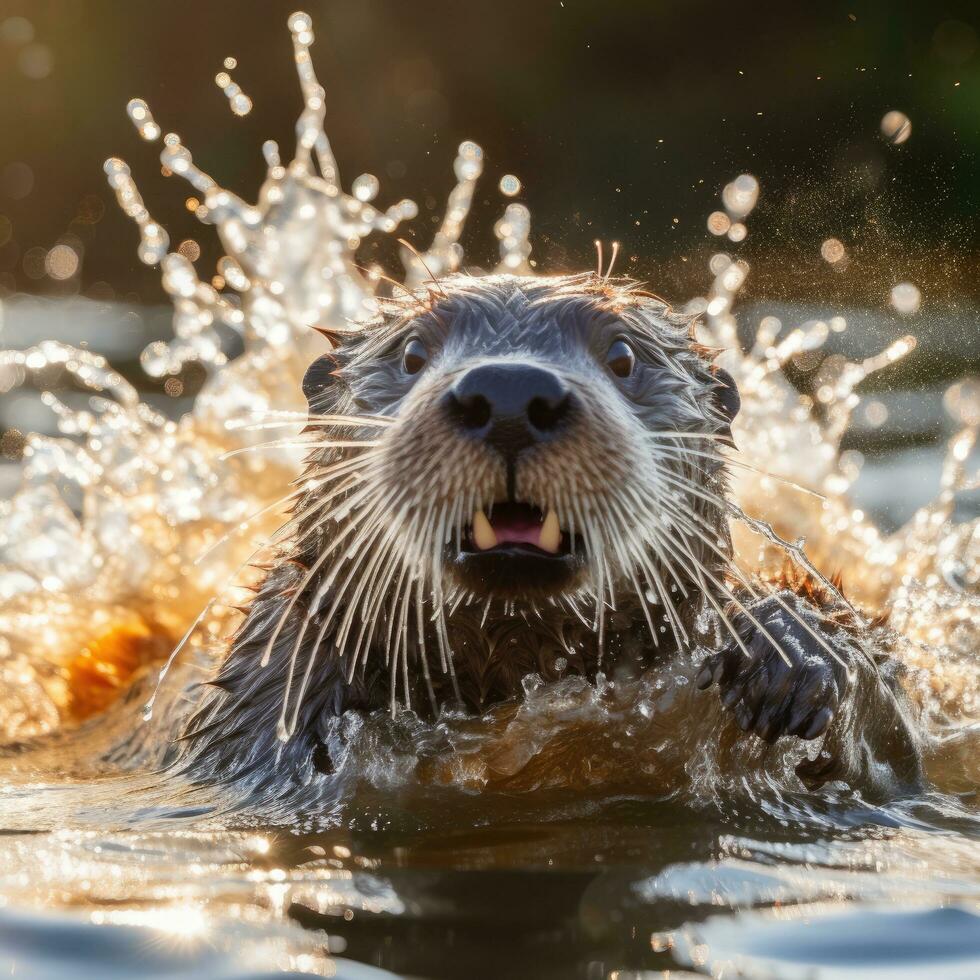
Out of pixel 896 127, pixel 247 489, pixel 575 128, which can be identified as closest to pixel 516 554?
pixel 247 489

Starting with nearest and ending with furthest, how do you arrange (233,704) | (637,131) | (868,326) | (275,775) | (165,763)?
(275,775)
(233,704)
(165,763)
(868,326)
(637,131)

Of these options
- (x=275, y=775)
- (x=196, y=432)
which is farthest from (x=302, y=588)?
(x=196, y=432)

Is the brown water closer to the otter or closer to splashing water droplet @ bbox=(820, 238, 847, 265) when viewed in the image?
the otter

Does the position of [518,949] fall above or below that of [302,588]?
below

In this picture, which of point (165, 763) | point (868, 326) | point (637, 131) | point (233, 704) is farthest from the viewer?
point (637, 131)

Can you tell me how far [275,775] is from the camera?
9.15 feet

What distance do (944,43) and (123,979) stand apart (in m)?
11.4

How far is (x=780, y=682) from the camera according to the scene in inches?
105

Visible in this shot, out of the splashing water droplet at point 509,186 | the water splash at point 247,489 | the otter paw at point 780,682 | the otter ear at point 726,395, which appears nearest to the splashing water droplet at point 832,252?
the splashing water droplet at point 509,186

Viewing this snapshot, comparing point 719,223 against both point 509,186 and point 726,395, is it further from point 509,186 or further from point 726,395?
point 726,395

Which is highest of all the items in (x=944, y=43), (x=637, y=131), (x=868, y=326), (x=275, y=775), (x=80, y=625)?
(x=944, y=43)

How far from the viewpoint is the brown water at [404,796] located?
182cm

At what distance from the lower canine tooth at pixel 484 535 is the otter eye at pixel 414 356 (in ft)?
1.98

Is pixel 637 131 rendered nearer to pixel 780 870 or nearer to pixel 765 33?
pixel 765 33
